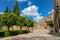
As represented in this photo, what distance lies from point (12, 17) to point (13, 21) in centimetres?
90

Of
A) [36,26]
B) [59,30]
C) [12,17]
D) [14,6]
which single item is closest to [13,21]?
[12,17]

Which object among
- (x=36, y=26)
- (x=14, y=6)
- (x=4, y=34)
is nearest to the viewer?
(x=4, y=34)

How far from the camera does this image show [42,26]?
94125 millimetres

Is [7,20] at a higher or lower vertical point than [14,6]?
lower

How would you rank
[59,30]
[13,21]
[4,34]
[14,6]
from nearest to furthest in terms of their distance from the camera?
[4,34]
[13,21]
[59,30]
[14,6]

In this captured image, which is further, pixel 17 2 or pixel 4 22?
pixel 17 2

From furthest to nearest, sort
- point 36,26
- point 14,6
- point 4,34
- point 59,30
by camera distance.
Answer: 1. point 36,26
2. point 14,6
3. point 59,30
4. point 4,34

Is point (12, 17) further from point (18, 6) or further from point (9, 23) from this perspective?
point (18, 6)

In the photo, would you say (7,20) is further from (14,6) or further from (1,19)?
(14,6)

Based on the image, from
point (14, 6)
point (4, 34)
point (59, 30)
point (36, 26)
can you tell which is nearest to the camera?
point (4, 34)

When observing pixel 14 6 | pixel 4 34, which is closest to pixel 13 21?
pixel 4 34

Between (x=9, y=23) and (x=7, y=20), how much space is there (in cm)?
66

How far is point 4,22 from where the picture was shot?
87.8 feet

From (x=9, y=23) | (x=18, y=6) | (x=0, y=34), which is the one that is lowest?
(x=0, y=34)
